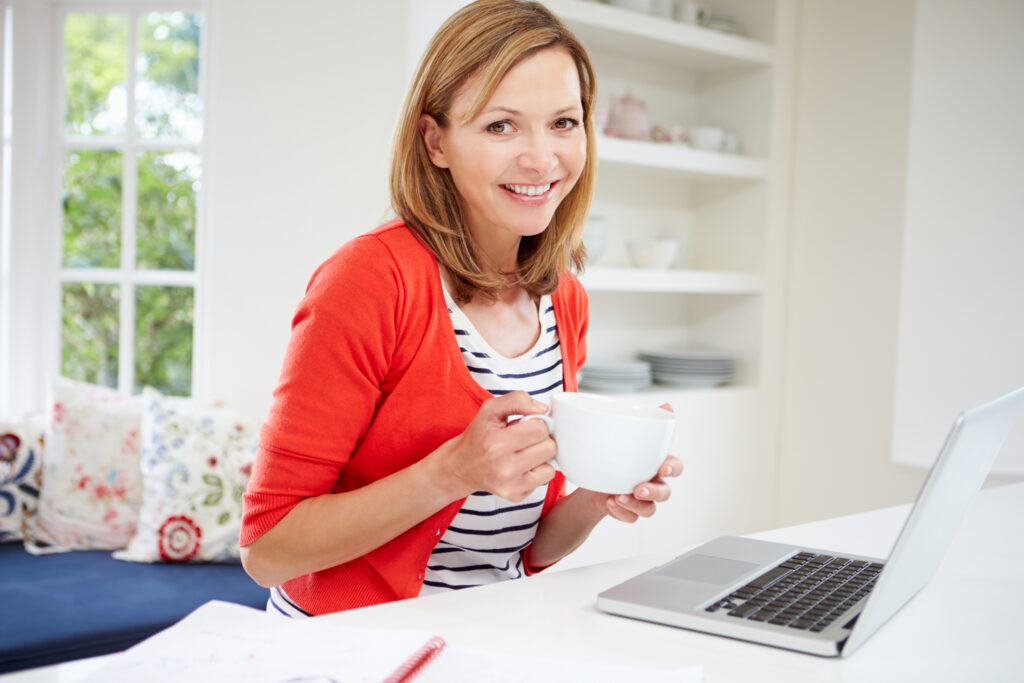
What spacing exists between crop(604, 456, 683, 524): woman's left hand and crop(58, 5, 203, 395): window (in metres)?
2.23

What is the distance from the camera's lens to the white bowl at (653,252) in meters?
3.04

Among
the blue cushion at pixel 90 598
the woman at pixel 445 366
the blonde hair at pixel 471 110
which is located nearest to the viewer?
the woman at pixel 445 366

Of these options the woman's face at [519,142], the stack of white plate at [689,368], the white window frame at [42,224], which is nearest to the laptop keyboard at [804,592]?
the woman's face at [519,142]

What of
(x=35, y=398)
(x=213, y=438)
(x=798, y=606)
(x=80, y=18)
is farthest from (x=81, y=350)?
(x=798, y=606)

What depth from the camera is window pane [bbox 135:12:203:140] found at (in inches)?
116

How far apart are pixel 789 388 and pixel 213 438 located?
6.88 ft

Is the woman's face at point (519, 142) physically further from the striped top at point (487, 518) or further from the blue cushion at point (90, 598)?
the blue cushion at point (90, 598)

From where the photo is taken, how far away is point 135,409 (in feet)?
8.25

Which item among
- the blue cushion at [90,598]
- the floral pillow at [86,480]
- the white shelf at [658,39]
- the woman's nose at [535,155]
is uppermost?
the white shelf at [658,39]

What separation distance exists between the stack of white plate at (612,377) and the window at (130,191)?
1.30m

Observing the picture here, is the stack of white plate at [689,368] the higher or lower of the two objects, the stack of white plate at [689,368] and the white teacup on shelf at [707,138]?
the lower

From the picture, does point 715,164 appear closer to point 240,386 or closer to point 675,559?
point 240,386

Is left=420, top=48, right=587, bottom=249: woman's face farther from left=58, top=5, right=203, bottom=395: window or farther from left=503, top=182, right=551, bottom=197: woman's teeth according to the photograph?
left=58, top=5, right=203, bottom=395: window

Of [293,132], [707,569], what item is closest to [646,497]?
[707,569]
